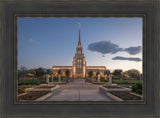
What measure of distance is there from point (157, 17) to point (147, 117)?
11.1 ft

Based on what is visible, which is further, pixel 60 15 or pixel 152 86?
pixel 60 15

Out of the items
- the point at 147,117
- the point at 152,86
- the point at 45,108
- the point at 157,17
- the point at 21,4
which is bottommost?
the point at 147,117

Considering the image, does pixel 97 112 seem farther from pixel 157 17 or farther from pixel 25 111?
pixel 157 17

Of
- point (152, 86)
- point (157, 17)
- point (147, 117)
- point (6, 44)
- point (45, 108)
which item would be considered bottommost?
point (147, 117)

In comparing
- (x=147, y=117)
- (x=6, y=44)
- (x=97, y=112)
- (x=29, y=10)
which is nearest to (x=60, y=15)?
(x=29, y=10)

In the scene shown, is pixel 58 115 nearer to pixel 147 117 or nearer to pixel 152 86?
pixel 147 117

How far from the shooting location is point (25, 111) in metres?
4.20

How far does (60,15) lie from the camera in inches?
177

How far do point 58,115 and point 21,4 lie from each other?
3.99 metres

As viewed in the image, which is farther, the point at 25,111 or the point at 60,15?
the point at 60,15

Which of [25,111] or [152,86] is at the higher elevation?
[152,86]

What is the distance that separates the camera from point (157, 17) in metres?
4.29

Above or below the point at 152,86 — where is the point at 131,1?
above

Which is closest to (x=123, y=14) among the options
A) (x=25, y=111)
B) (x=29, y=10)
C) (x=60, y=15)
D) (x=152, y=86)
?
(x=60, y=15)
